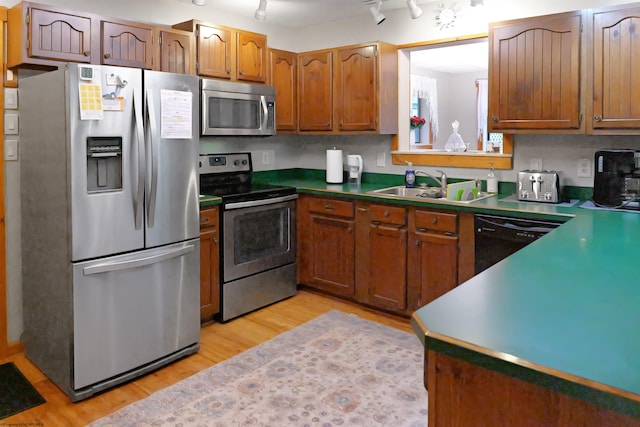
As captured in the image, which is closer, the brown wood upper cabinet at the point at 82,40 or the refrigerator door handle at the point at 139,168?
the refrigerator door handle at the point at 139,168

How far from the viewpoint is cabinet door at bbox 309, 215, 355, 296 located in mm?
3951

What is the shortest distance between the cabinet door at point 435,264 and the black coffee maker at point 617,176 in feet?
2.98

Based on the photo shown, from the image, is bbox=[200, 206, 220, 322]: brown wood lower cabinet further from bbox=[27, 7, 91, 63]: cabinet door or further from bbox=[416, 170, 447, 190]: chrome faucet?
bbox=[416, 170, 447, 190]: chrome faucet

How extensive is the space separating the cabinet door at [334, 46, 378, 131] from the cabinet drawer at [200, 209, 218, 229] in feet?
4.47

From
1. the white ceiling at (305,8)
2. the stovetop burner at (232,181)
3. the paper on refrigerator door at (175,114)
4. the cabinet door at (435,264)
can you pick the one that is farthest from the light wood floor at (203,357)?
the white ceiling at (305,8)

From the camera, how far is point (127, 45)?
125 inches

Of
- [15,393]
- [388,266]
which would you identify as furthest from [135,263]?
[388,266]

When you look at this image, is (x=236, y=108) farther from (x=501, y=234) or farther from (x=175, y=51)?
(x=501, y=234)

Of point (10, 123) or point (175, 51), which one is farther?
point (175, 51)

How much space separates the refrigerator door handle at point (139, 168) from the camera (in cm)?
267

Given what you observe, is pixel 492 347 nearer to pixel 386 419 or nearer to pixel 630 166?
pixel 386 419

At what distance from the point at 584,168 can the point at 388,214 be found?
1327 mm

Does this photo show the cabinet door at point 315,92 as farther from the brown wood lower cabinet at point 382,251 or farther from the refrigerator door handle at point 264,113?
the brown wood lower cabinet at point 382,251

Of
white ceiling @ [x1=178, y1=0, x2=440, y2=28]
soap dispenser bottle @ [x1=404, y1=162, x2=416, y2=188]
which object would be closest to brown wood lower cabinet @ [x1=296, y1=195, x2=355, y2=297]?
soap dispenser bottle @ [x1=404, y1=162, x2=416, y2=188]
